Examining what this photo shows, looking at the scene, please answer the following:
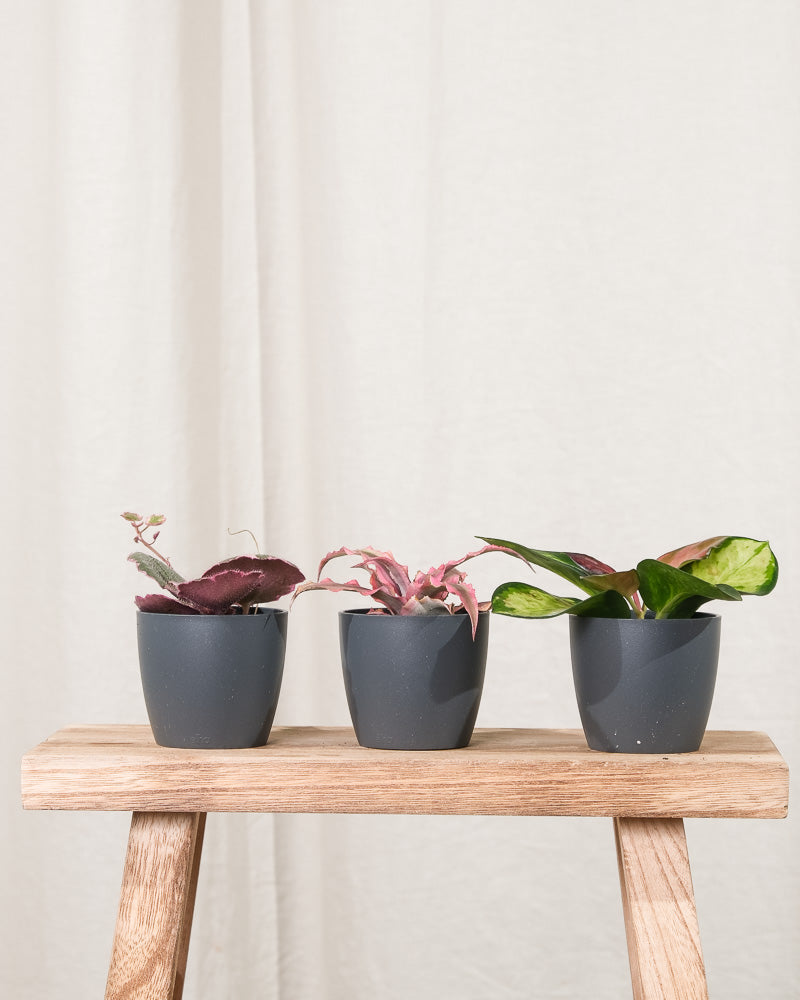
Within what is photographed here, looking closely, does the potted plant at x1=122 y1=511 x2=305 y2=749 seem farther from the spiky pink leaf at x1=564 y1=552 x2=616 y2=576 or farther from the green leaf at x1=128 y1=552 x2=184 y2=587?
the spiky pink leaf at x1=564 y1=552 x2=616 y2=576

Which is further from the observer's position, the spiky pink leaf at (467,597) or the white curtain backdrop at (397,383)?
the white curtain backdrop at (397,383)

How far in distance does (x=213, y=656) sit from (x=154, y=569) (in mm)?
63

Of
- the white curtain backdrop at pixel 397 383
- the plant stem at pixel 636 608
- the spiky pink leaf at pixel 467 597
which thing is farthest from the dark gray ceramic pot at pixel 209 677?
the white curtain backdrop at pixel 397 383

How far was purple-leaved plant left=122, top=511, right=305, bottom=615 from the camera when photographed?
65 cm

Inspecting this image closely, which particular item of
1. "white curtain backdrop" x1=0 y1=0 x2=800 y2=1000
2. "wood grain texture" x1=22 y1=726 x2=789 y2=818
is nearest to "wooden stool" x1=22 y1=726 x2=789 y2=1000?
"wood grain texture" x1=22 y1=726 x2=789 y2=818

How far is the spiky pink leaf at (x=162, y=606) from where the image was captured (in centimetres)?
66

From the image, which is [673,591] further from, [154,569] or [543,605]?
[154,569]

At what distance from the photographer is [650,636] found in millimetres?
617

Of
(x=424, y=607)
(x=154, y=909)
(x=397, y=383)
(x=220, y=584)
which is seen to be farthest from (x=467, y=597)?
(x=397, y=383)

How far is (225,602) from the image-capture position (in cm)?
66

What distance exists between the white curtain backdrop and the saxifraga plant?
600mm

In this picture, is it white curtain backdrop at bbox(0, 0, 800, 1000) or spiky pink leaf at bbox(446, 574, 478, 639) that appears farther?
white curtain backdrop at bbox(0, 0, 800, 1000)

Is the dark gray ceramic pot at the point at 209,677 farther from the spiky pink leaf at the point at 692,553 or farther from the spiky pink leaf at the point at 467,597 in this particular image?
the spiky pink leaf at the point at 692,553

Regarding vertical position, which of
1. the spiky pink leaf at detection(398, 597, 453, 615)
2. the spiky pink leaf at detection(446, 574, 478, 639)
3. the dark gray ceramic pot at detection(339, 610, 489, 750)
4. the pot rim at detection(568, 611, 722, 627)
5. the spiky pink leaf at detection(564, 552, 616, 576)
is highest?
the spiky pink leaf at detection(564, 552, 616, 576)
